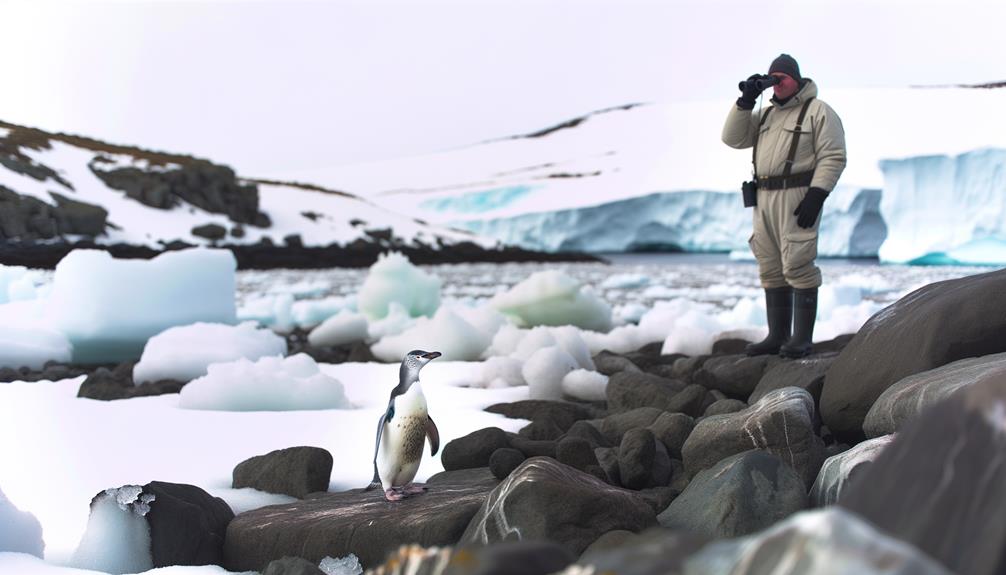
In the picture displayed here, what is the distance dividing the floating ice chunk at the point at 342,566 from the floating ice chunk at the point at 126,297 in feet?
21.2

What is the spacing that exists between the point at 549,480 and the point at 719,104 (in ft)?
103

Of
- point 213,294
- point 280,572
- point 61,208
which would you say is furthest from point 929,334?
point 61,208

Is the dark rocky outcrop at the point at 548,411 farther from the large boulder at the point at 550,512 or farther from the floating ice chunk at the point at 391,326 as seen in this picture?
the floating ice chunk at the point at 391,326

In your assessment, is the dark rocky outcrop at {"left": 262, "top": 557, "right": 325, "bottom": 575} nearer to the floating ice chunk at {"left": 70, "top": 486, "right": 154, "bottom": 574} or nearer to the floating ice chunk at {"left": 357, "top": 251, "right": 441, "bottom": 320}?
the floating ice chunk at {"left": 70, "top": 486, "right": 154, "bottom": 574}

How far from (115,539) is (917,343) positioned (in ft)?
9.39

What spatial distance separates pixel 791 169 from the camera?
14.7ft

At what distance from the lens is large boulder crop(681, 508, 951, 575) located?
0.82 m

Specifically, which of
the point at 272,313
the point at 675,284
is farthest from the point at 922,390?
the point at 675,284

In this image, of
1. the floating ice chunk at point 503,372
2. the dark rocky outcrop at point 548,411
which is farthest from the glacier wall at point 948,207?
the dark rocky outcrop at point 548,411

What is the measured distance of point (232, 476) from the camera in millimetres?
3445

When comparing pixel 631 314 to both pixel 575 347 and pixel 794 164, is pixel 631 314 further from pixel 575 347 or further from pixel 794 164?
pixel 794 164

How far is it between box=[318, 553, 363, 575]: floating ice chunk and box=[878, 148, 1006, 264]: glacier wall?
68.8 ft

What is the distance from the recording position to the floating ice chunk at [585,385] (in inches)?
200

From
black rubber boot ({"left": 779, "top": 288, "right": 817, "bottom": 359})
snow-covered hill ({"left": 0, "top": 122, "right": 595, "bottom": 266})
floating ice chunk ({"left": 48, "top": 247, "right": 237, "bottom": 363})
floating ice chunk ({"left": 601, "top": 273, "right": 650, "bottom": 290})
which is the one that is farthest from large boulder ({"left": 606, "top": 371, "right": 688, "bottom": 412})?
floating ice chunk ({"left": 601, "top": 273, "right": 650, "bottom": 290})
